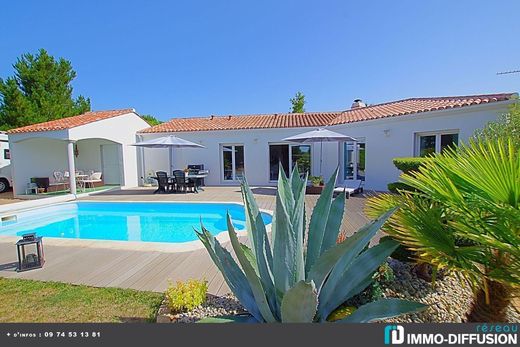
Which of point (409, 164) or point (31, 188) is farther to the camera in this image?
point (31, 188)

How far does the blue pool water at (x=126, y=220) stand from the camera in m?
9.90

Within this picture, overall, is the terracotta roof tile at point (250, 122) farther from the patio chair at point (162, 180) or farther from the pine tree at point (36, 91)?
the pine tree at point (36, 91)

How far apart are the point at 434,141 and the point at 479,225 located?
1262cm

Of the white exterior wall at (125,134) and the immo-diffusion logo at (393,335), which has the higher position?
the white exterior wall at (125,134)

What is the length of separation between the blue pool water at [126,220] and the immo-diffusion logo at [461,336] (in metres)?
7.33

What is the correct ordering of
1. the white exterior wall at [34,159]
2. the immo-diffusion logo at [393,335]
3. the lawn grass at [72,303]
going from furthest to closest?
the white exterior wall at [34,159]
the lawn grass at [72,303]
the immo-diffusion logo at [393,335]

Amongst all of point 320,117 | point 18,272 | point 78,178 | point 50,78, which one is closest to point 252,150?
point 320,117

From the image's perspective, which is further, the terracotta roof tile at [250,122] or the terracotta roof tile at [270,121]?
the terracotta roof tile at [250,122]

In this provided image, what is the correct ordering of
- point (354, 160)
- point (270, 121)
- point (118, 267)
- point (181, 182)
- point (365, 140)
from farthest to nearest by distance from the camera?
1. point (270, 121)
2. point (354, 160)
3. point (181, 182)
4. point (365, 140)
5. point (118, 267)

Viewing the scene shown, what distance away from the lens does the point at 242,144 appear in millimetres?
19234

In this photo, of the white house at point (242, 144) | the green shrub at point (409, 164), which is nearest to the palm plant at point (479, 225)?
the green shrub at point (409, 164)

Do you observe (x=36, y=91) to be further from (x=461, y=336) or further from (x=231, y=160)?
(x=461, y=336)

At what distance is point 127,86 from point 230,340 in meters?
28.7

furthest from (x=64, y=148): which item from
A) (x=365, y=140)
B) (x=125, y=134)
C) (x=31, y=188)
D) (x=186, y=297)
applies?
(x=365, y=140)
